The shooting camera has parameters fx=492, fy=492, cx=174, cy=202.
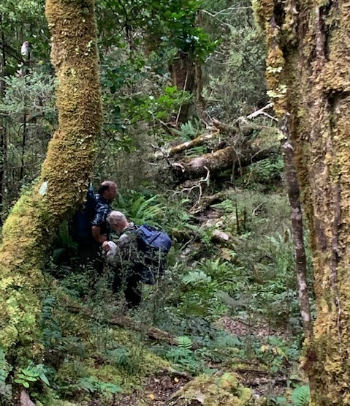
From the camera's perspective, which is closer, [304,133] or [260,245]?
[304,133]

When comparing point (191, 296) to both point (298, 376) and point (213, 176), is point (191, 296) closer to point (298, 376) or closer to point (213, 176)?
point (298, 376)

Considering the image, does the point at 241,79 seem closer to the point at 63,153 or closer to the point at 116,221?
the point at 116,221

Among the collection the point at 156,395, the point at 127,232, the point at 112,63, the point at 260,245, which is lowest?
the point at 156,395

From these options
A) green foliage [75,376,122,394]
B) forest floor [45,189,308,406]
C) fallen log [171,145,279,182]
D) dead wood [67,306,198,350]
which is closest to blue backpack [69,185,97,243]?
forest floor [45,189,308,406]

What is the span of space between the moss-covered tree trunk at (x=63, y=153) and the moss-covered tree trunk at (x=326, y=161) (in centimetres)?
288

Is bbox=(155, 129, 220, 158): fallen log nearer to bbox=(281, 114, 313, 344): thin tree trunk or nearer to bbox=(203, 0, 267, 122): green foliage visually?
bbox=(203, 0, 267, 122): green foliage

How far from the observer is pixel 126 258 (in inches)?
257

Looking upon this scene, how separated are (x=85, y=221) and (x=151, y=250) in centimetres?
119

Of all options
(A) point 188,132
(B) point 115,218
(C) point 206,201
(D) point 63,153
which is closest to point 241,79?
(A) point 188,132

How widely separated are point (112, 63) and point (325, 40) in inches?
223

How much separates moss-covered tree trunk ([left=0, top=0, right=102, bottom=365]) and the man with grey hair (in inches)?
61.5

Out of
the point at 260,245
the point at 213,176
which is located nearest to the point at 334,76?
the point at 260,245

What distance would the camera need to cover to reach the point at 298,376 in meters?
4.89

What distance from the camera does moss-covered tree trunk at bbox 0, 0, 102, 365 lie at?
4.57 meters
